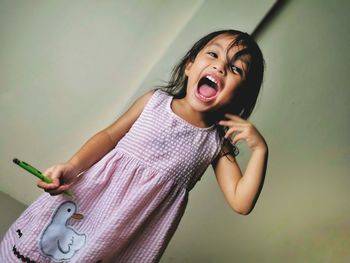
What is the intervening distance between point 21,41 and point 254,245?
34.2 inches

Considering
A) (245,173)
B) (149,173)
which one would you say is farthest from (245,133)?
(149,173)

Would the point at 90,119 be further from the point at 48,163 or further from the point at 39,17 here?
the point at 39,17

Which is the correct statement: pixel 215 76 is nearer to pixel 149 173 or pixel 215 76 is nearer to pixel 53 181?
pixel 149 173

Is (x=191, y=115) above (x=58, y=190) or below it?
above

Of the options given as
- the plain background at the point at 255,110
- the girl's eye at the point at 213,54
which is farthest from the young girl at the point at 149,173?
the plain background at the point at 255,110

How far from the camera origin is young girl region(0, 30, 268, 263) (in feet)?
1.94

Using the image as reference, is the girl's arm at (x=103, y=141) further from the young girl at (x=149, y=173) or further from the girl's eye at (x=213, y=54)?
the girl's eye at (x=213, y=54)

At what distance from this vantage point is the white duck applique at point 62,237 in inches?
22.8

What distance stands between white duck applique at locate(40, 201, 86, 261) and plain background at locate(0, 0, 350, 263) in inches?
20.5

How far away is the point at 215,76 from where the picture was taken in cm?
67

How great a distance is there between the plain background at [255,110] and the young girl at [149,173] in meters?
0.34

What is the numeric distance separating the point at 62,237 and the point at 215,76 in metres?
0.38

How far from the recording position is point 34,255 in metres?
0.56

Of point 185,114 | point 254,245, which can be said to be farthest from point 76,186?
point 254,245
